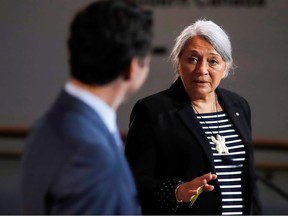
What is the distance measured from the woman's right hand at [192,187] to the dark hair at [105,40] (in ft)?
2.53

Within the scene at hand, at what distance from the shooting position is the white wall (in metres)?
4.53

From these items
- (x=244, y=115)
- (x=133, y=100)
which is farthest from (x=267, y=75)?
(x=244, y=115)

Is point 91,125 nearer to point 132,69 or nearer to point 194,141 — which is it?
point 132,69

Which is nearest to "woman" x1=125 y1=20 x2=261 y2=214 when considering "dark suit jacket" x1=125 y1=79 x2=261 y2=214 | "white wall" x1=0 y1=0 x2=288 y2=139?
"dark suit jacket" x1=125 y1=79 x2=261 y2=214

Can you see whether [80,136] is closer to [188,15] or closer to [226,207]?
[226,207]

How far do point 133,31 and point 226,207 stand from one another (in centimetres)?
108

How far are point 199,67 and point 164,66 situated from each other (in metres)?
2.35

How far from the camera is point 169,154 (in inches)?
81.1

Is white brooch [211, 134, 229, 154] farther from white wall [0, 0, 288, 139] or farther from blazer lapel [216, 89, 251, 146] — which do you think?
white wall [0, 0, 288, 139]

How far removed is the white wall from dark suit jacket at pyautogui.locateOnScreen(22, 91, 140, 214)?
3186mm

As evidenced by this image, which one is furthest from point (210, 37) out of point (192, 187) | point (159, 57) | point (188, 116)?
point (159, 57)

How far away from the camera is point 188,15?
4.52 metres

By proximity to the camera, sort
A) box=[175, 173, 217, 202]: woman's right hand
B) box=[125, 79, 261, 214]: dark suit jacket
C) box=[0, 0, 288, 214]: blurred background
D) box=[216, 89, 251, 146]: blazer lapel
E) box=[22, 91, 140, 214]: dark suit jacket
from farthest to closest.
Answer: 1. box=[0, 0, 288, 214]: blurred background
2. box=[216, 89, 251, 146]: blazer lapel
3. box=[125, 79, 261, 214]: dark suit jacket
4. box=[175, 173, 217, 202]: woman's right hand
5. box=[22, 91, 140, 214]: dark suit jacket

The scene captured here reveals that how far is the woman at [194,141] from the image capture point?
2061mm
